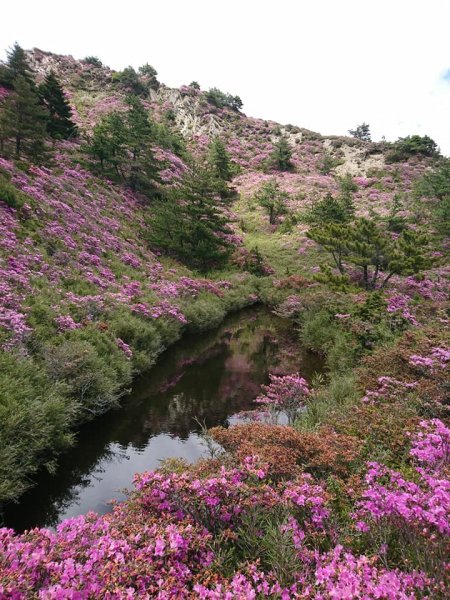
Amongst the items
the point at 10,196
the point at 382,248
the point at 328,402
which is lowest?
the point at 328,402

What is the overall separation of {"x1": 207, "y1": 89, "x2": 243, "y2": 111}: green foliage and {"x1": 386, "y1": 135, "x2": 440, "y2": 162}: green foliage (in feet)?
122

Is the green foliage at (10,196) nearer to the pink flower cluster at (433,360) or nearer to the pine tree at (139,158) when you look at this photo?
the pine tree at (139,158)

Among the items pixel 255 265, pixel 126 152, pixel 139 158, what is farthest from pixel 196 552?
pixel 126 152

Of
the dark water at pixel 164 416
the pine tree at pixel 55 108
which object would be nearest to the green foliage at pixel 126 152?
the pine tree at pixel 55 108

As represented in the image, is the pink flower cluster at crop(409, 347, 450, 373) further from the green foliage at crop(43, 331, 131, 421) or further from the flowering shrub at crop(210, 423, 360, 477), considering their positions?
the green foliage at crop(43, 331, 131, 421)

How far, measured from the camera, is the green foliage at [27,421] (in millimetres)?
7379

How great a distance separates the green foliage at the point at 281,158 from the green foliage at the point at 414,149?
1712cm

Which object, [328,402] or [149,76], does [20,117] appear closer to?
[328,402]

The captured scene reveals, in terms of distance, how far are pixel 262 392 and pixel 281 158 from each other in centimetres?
5205

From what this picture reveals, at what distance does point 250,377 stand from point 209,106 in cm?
6999

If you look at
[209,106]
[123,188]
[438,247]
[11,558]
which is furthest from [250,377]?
[209,106]

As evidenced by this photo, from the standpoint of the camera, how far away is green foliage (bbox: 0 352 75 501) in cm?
738

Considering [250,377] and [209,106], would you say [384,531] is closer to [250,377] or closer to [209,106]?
[250,377]

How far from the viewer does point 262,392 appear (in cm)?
1495
